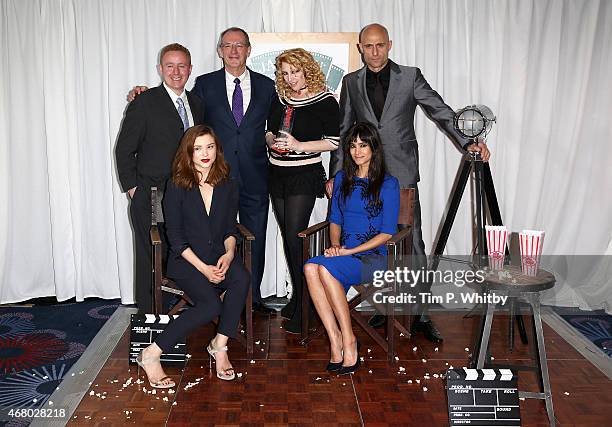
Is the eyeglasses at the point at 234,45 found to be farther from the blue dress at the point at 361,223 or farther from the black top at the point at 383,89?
the blue dress at the point at 361,223

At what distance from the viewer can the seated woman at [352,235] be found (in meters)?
3.54

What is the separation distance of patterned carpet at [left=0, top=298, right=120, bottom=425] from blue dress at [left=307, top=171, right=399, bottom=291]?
1.40 metres

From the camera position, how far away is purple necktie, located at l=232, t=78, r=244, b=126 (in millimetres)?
4141

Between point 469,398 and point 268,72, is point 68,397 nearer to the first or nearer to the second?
point 469,398

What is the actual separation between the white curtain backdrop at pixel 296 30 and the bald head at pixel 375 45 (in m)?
0.64

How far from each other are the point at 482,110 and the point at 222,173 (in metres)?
1.45

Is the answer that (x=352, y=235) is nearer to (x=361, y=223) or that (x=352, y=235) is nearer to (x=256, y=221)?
(x=361, y=223)

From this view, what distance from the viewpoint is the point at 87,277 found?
15.8ft

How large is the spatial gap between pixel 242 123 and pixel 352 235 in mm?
941

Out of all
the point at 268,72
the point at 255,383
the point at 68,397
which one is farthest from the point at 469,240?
the point at 68,397

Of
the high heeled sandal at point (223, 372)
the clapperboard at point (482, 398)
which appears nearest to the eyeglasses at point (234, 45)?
the high heeled sandal at point (223, 372)

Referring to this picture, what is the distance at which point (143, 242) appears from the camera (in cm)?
405

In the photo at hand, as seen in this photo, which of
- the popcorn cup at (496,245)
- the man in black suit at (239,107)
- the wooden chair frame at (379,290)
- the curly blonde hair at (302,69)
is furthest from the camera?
the man in black suit at (239,107)

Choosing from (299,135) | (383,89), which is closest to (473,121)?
(383,89)
